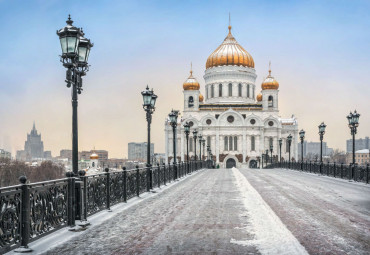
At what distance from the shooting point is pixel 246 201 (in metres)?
12.3

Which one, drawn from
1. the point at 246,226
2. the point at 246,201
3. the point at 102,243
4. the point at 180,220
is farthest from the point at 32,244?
the point at 246,201

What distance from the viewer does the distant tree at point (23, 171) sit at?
87613 millimetres

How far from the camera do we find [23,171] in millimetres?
86312

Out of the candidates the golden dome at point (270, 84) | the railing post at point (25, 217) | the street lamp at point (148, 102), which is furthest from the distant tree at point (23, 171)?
the railing post at point (25, 217)

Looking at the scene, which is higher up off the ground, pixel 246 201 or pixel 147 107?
pixel 147 107

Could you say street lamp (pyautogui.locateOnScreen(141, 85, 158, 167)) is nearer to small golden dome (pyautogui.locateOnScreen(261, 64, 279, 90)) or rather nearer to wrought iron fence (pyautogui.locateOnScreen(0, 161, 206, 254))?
wrought iron fence (pyautogui.locateOnScreen(0, 161, 206, 254))

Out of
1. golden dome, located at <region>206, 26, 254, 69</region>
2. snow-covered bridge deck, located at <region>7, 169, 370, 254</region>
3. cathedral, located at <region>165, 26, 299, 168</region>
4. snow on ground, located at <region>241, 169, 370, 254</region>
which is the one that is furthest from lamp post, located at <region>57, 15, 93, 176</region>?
golden dome, located at <region>206, 26, 254, 69</region>

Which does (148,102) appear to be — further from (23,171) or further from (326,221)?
(23,171)

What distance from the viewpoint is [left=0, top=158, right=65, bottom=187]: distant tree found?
287ft

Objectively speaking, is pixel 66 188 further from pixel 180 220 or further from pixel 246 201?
pixel 246 201

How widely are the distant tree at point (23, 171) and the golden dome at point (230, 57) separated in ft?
150

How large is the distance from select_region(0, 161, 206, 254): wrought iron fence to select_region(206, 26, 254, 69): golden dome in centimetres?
8201

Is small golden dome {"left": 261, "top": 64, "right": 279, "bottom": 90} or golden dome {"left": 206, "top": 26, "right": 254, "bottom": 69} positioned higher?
golden dome {"left": 206, "top": 26, "right": 254, "bottom": 69}

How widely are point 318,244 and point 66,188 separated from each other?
4.88 metres
